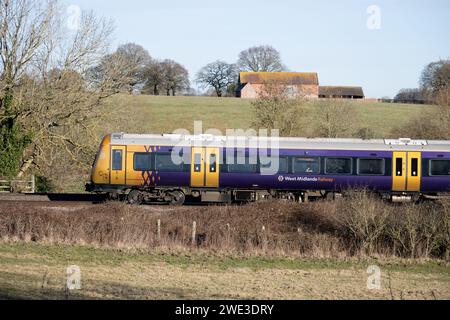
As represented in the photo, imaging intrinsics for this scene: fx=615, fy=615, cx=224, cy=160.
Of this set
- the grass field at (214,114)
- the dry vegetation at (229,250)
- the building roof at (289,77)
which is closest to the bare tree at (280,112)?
the grass field at (214,114)

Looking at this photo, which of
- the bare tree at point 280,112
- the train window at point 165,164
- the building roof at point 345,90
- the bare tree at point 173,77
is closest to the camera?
the train window at point 165,164

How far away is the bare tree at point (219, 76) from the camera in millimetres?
107125

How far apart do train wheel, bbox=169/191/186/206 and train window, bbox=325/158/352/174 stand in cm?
585

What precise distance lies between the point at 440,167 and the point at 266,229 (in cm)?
928

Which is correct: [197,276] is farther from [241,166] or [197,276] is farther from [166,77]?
[166,77]

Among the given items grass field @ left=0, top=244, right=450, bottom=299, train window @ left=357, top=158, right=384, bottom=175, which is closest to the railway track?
grass field @ left=0, top=244, right=450, bottom=299

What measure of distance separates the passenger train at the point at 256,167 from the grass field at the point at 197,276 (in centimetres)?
706

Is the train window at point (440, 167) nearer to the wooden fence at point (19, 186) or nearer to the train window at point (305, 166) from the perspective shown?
the train window at point (305, 166)

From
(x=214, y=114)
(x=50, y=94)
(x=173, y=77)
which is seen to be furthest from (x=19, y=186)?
(x=173, y=77)

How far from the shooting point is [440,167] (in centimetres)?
2472

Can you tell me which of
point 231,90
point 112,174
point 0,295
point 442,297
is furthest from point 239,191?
point 231,90

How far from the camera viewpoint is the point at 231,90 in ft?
343

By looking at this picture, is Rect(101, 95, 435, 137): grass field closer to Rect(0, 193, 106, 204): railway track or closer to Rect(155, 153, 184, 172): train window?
Rect(0, 193, 106, 204): railway track

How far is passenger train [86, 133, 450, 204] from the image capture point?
2431 centimetres
